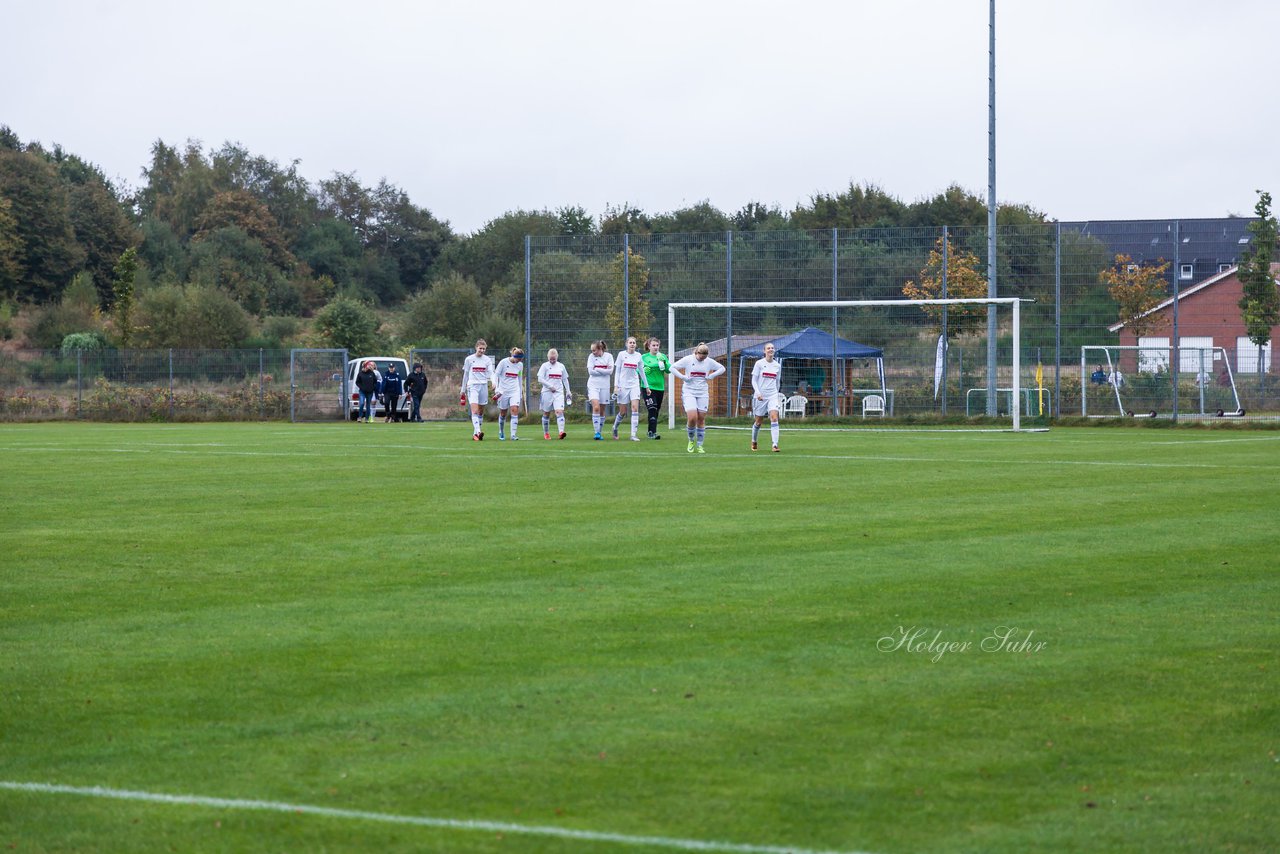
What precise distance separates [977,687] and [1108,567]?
3966 millimetres

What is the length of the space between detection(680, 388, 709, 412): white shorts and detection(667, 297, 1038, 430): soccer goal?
1115 centimetres

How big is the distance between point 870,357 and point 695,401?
48.7 feet

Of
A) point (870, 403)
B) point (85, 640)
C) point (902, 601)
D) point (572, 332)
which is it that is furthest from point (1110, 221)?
point (85, 640)

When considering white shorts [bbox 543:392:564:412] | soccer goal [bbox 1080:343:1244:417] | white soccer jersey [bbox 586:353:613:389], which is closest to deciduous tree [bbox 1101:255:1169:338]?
soccer goal [bbox 1080:343:1244:417]

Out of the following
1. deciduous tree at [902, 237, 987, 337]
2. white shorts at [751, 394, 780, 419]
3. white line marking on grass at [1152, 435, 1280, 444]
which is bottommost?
white line marking on grass at [1152, 435, 1280, 444]

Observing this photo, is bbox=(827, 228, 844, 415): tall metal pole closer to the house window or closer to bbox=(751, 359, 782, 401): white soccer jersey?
the house window

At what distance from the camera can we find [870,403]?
3791 centimetres

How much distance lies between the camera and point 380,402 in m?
44.8

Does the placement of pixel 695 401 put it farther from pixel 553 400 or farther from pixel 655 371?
pixel 553 400

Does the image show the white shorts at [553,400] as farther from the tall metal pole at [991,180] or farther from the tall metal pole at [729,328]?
the tall metal pole at [991,180]

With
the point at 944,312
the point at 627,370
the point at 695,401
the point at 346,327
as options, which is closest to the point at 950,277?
the point at 944,312

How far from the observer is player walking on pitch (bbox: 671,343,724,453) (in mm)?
24984

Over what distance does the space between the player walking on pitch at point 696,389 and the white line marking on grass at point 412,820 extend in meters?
19.7

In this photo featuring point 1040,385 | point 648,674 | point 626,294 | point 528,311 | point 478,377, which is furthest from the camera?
point 528,311
